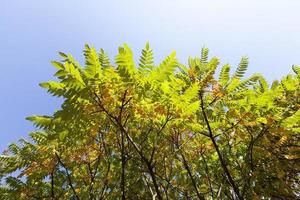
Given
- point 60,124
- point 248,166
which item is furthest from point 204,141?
point 60,124

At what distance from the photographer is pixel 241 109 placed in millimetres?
5508

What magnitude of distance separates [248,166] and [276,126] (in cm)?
208

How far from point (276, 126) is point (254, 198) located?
1.75 m

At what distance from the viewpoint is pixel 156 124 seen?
590 cm

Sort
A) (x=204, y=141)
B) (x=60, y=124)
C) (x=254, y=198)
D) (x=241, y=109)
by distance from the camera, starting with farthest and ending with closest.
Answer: (x=204, y=141) < (x=254, y=198) < (x=241, y=109) < (x=60, y=124)

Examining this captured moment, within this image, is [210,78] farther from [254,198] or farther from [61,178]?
[61,178]

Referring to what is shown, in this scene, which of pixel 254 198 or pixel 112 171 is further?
pixel 112 171

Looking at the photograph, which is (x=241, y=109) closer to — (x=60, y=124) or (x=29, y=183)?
(x=60, y=124)

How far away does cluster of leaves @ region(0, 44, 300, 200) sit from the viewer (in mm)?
4422

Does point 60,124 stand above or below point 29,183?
below

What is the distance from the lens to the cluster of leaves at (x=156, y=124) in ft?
14.5

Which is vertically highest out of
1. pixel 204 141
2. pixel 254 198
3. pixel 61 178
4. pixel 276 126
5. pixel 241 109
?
pixel 61 178

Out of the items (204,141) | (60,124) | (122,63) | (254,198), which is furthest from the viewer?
(204,141)

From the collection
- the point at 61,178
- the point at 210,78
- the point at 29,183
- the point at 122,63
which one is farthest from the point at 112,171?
the point at 122,63
